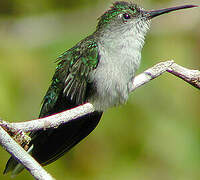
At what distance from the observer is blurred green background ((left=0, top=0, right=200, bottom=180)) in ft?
18.9

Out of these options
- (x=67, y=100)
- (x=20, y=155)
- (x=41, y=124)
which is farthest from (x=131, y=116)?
(x=20, y=155)

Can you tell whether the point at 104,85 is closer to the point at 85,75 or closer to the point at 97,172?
the point at 85,75

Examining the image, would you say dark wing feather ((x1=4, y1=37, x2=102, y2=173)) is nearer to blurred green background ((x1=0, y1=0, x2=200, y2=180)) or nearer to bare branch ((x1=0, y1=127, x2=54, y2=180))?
blurred green background ((x1=0, y1=0, x2=200, y2=180))

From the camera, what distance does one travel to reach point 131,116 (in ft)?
19.5

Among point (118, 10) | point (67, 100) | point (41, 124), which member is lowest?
point (67, 100)

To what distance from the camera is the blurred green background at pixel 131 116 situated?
18.9 ft

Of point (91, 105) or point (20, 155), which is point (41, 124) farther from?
point (91, 105)

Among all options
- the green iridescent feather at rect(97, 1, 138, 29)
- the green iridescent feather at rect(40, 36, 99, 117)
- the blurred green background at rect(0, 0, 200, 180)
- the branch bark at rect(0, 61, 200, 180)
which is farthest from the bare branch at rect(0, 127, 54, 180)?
the blurred green background at rect(0, 0, 200, 180)

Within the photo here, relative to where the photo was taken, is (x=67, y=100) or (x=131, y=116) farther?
(x=131, y=116)

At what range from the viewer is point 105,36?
4.78 meters

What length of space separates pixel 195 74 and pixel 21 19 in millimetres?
4054

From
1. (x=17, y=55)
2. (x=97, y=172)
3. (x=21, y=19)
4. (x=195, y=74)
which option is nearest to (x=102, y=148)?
(x=97, y=172)

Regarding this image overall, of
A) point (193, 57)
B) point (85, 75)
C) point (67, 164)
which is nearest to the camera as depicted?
point (85, 75)

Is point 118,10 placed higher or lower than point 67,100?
higher
